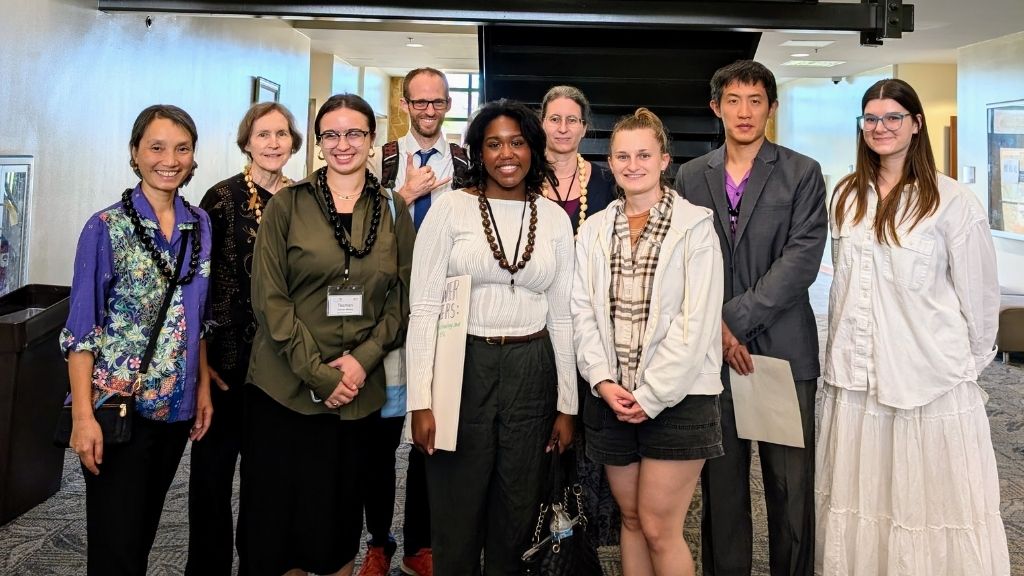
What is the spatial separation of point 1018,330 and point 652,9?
4345 millimetres

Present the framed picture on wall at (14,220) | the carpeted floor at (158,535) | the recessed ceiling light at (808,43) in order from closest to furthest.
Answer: the carpeted floor at (158,535)
the framed picture on wall at (14,220)
the recessed ceiling light at (808,43)

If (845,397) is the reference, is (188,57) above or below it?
above

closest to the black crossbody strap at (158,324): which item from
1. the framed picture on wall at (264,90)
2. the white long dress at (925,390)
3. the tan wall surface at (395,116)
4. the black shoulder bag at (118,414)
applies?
the black shoulder bag at (118,414)

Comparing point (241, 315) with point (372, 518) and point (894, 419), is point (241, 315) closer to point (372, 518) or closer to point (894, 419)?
point (372, 518)

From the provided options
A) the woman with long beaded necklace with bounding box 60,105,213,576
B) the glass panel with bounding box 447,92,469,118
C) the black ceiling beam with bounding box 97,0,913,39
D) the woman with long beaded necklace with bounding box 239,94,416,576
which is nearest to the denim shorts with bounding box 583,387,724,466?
the woman with long beaded necklace with bounding box 239,94,416,576

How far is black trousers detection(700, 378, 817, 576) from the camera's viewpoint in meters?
2.37

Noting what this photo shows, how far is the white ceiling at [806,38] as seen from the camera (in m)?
7.93

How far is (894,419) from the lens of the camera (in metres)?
2.23

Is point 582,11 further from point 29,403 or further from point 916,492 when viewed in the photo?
point 29,403

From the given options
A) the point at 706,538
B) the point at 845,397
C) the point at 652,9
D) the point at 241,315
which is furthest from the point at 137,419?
A: the point at 652,9

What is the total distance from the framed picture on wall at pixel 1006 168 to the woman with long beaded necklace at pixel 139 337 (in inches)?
368

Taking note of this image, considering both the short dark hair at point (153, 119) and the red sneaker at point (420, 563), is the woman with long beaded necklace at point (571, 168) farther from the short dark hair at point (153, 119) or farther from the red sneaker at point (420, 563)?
the red sneaker at point (420, 563)

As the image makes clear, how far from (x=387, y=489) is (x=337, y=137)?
1.29 m

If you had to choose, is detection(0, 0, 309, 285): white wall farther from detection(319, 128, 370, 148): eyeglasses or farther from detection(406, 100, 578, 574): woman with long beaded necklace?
detection(406, 100, 578, 574): woman with long beaded necklace
